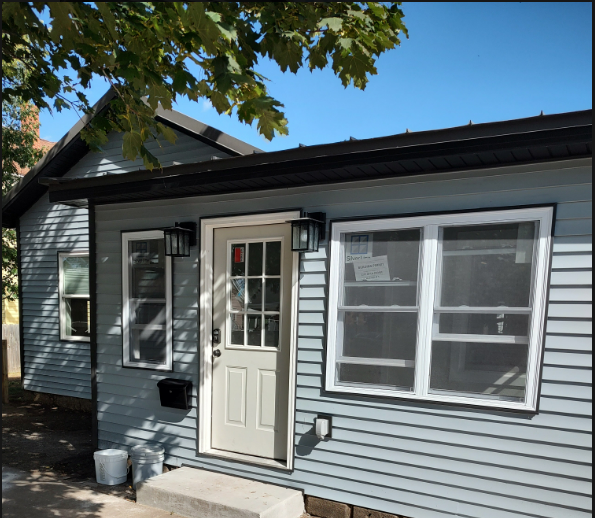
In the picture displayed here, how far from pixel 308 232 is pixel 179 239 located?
1.40 m

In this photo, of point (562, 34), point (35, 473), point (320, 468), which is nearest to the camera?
point (562, 34)

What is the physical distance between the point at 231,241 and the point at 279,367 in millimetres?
1246

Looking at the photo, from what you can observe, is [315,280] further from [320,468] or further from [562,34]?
[562,34]

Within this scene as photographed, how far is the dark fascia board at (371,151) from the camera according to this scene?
2.99m

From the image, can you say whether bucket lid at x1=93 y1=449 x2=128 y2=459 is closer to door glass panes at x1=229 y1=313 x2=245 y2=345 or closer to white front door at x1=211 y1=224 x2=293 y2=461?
white front door at x1=211 y1=224 x2=293 y2=461

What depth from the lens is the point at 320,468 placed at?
404cm

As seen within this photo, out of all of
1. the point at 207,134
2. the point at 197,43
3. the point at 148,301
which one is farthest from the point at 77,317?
the point at 197,43

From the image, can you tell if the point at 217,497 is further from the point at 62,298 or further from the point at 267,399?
the point at 62,298

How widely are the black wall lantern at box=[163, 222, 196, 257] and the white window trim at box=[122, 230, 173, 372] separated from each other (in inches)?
9.0

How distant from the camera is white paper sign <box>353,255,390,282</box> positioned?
12.8ft

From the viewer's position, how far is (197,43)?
2.58 meters

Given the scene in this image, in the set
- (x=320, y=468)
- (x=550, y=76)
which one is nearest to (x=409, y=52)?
(x=550, y=76)

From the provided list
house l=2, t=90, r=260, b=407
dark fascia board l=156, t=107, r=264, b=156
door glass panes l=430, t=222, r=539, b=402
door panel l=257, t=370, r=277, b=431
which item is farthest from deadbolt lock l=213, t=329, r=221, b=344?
house l=2, t=90, r=260, b=407

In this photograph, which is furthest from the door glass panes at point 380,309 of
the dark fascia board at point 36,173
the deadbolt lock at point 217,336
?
the dark fascia board at point 36,173
